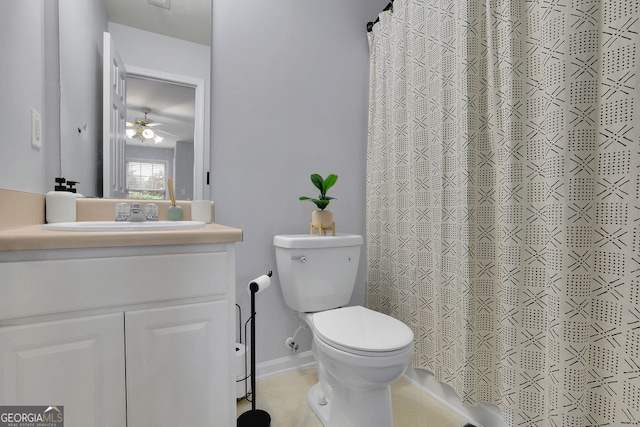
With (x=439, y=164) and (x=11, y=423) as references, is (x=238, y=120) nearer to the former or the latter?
(x=439, y=164)

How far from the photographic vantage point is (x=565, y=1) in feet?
2.87

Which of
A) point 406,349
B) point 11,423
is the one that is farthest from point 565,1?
point 11,423

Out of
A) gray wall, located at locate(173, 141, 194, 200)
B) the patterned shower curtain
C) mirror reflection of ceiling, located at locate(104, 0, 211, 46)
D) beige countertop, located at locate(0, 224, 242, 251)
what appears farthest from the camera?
gray wall, located at locate(173, 141, 194, 200)

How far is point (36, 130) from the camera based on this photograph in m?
1.03

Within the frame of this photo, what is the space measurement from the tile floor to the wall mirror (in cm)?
107

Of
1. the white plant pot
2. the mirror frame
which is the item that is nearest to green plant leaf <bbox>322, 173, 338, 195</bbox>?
the white plant pot

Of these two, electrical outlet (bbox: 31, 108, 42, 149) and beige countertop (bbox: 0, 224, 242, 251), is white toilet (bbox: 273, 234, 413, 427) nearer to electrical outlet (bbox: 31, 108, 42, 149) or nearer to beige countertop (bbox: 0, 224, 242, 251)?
beige countertop (bbox: 0, 224, 242, 251)

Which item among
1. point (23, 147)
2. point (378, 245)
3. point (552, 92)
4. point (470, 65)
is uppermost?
point (470, 65)

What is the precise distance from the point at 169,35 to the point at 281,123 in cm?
67

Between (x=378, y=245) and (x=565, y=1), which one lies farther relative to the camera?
A: (x=378, y=245)

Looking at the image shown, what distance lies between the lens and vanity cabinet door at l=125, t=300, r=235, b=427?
2.69 ft

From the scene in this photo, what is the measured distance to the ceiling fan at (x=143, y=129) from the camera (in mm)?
1398

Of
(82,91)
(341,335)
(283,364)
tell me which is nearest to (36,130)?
(82,91)

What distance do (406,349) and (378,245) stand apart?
0.79 m
